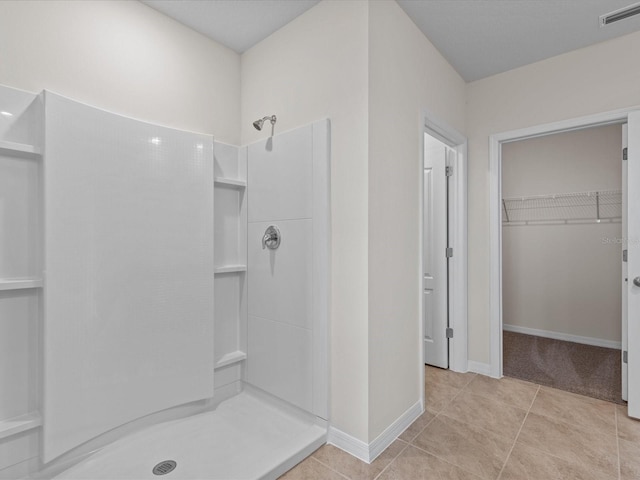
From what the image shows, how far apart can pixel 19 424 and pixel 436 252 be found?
9.81 feet

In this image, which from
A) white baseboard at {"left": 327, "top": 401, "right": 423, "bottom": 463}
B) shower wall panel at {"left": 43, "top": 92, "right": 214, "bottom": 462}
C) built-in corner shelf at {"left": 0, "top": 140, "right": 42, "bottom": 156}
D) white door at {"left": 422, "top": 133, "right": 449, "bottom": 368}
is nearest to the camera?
built-in corner shelf at {"left": 0, "top": 140, "right": 42, "bottom": 156}

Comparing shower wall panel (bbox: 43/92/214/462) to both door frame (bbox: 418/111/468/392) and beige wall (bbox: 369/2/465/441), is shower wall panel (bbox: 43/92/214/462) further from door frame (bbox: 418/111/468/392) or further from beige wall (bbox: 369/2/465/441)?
door frame (bbox: 418/111/468/392)

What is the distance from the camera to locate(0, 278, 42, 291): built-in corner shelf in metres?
1.55

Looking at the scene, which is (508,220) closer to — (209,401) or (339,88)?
(339,88)

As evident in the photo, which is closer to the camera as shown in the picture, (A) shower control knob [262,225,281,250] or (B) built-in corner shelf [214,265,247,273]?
(A) shower control knob [262,225,281,250]

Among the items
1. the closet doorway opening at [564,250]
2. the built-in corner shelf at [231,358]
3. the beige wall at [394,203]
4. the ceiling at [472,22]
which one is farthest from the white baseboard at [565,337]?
the built-in corner shelf at [231,358]

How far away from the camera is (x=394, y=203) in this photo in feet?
6.73

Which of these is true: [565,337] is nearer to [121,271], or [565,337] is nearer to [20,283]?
[121,271]

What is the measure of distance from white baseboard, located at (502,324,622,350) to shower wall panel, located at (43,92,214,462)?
3.96 m

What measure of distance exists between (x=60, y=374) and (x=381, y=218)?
1801 millimetres

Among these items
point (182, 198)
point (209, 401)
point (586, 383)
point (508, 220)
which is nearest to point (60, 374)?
point (209, 401)

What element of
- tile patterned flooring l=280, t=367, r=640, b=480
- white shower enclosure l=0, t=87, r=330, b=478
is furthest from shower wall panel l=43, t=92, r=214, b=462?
tile patterned flooring l=280, t=367, r=640, b=480

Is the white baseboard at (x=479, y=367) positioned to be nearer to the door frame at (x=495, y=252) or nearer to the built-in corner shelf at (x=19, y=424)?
the door frame at (x=495, y=252)

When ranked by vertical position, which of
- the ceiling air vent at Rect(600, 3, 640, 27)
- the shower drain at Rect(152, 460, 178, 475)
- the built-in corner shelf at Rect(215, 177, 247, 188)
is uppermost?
the ceiling air vent at Rect(600, 3, 640, 27)
